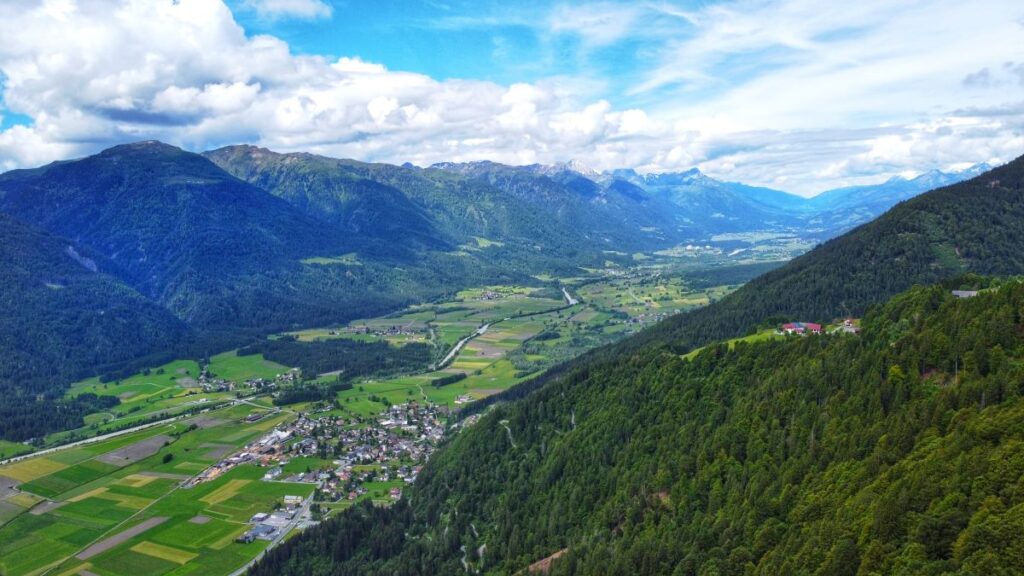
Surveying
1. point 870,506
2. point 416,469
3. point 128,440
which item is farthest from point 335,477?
point 870,506

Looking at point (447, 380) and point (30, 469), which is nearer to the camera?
point (30, 469)

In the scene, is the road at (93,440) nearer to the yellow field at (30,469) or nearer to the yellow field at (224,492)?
the yellow field at (30,469)

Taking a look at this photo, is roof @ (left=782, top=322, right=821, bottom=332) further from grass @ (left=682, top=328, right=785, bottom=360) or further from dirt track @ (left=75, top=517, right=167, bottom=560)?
dirt track @ (left=75, top=517, right=167, bottom=560)

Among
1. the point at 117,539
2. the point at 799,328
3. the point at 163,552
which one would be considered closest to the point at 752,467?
the point at 799,328

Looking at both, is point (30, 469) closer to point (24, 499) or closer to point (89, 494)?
point (24, 499)

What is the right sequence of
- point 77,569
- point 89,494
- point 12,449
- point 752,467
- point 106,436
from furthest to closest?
point 106,436 → point 12,449 → point 89,494 → point 77,569 → point 752,467

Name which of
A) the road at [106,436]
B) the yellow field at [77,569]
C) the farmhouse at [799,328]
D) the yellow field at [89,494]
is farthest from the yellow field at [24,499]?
the farmhouse at [799,328]
